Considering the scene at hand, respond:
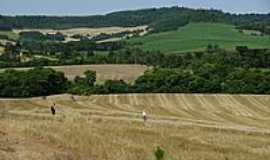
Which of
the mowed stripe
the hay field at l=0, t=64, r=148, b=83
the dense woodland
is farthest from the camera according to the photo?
the hay field at l=0, t=64, r=148, b=83

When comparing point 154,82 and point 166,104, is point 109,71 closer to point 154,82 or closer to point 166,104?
point 154,82

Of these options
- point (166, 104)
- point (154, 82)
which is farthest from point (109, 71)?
point (166, 104)

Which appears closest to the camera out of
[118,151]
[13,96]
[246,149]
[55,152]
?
[55,152]

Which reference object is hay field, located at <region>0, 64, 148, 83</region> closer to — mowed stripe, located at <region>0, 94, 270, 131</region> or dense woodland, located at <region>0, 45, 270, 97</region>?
dense woodland, located at <region>0, 45, 270, 97</region>

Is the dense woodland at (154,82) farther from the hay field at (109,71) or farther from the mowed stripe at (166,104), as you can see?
the mowed stripe at (166,104)

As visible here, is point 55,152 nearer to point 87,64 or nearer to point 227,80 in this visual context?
point 227,80

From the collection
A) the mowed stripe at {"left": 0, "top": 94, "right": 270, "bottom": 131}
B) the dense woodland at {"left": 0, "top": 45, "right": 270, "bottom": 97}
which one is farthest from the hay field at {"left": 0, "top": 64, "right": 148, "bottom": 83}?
the mowed stripe at {"left": 0, "top": 94, "right": 270, "bottom": 131}

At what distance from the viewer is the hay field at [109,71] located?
125 m

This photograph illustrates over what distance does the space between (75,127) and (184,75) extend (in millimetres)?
95385

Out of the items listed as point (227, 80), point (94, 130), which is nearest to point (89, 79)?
point (227, 80)

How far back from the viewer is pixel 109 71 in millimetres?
134125

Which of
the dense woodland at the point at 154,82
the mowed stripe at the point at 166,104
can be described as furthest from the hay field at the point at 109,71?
the mowed stripe at the point at 166,104

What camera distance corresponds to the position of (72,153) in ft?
56.2

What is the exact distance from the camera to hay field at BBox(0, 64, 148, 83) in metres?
125
